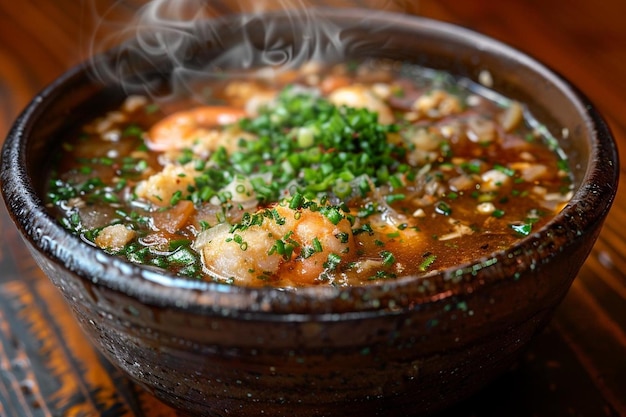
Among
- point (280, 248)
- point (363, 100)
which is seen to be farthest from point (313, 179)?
point (363, 100)

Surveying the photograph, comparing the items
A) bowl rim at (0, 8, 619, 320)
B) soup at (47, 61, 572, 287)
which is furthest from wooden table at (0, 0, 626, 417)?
bowl rim at (0, 8, 619, 320)

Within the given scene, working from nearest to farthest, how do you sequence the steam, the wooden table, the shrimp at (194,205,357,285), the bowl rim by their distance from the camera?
the bowl rim → the shrimp at (194,205,357,285) → the wooden table → the steam

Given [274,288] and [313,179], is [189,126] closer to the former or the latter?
[313,179]

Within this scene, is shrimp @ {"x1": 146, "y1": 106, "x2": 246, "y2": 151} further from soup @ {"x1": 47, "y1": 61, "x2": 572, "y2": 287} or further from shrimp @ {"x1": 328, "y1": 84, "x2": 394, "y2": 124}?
shrimp @ {"x1": 328, "y1": 84, "x2": 394, "y2": 124}

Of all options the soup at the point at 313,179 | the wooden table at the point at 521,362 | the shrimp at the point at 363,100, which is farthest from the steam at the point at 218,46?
the wooden table at the point at 521,362

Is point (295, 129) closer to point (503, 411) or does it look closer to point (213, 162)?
point (213, 162)

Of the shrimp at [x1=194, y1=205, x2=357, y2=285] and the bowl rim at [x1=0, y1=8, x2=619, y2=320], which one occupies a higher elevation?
the bowl rim at [x1=0, y1=8, x2=619, y2=320]

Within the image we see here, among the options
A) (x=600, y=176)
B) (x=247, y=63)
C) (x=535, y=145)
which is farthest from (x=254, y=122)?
(x=600, y=176)

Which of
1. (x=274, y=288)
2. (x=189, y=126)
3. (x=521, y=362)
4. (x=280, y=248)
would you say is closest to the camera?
(x=274, y=288)
